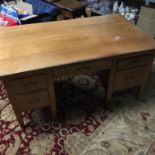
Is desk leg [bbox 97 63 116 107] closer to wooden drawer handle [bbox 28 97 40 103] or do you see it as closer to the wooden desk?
the wooden desk

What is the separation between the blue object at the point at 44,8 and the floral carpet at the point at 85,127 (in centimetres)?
99

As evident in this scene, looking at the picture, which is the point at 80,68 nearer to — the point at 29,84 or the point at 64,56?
the point at 64,56

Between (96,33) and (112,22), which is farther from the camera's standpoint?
(112,22)

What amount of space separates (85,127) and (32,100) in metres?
0.52

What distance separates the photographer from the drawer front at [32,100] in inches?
52.4

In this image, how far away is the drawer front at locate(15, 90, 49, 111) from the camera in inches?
52.4

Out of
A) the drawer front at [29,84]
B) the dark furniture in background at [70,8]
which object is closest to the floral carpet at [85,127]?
the drawer front at [29,84]

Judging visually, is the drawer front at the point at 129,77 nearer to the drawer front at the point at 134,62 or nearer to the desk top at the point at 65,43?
the drawer front at the point at 134,62

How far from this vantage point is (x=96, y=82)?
6.60ft

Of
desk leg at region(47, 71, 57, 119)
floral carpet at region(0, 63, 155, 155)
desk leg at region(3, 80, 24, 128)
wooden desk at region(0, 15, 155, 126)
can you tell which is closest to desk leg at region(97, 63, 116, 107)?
wooden desk at region(0, 15, 155, 126)

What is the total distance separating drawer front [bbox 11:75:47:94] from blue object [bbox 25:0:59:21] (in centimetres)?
118

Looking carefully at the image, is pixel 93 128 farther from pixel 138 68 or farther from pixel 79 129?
pixel 138 68

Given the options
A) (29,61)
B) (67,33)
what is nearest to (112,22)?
(67,33)

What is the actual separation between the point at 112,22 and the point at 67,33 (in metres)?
0.46
